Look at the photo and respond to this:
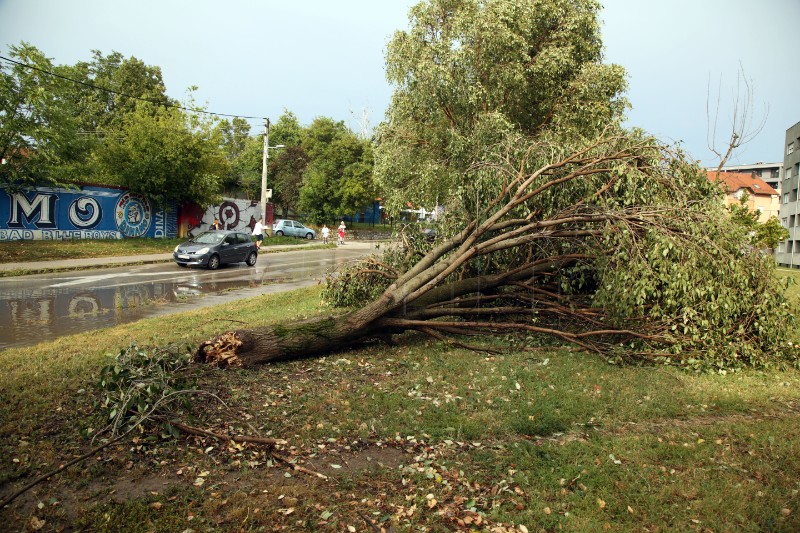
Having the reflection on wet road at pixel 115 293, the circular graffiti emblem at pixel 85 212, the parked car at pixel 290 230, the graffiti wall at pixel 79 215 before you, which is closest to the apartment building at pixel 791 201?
the parked car at pixel 290 230

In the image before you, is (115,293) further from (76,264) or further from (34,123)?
(34,123)

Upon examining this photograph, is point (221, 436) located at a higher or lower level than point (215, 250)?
lower

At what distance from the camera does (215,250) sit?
813 inches

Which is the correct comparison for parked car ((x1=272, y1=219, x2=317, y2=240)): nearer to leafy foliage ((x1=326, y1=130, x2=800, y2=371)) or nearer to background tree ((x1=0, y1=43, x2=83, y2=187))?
background tree ((x1=0, y1=43, x2=83, y2=187))

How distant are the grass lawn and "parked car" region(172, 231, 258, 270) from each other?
45.4 ft

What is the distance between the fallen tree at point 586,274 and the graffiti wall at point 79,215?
20.1m

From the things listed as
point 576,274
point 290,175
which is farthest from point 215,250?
point 290,175

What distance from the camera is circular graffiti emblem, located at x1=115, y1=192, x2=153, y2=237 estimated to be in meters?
27.1

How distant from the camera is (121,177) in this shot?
2722 cm

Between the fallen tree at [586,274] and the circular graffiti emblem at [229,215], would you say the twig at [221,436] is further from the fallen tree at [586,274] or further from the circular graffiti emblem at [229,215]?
the circular graffiti emblem at [229,215]

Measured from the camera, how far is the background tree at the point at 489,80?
14.5m

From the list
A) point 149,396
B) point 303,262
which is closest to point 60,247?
point 303,262

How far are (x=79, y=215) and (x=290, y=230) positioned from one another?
1757cm

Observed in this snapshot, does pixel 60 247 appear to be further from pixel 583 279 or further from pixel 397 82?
pixel 583 279
